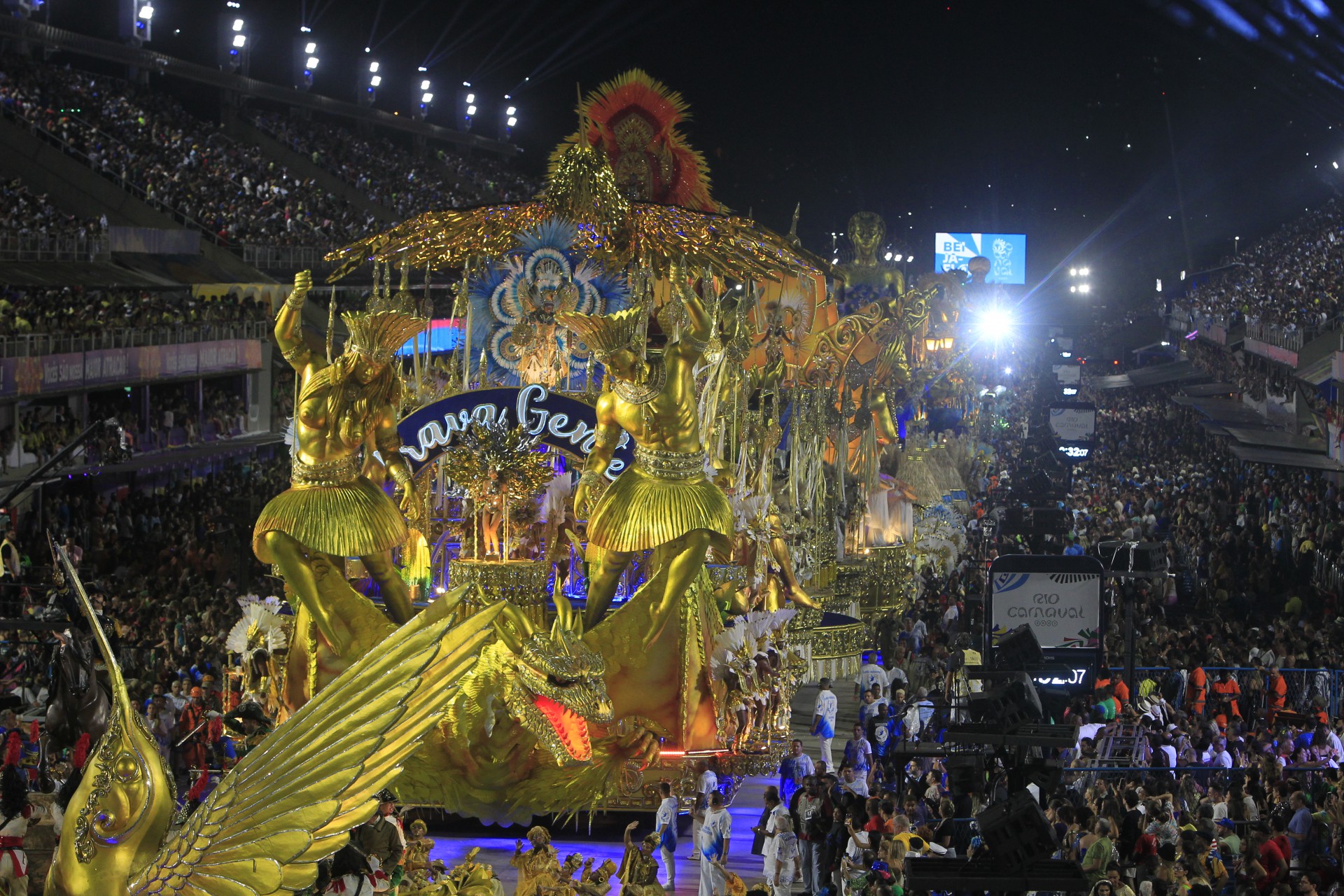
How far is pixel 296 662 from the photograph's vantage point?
13047mm

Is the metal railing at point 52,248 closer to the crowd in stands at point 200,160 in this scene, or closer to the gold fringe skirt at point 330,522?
the crowd in stands at point 200,160

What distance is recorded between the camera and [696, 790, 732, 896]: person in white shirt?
1141 cm

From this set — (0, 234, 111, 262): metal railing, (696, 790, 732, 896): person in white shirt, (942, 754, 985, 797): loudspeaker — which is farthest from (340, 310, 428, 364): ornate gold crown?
(0, 234, 111, 262): metal railing

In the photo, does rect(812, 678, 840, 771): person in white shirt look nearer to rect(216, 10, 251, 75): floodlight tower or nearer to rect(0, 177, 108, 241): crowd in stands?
rect(0, 177, 108, 241): crowd in stands

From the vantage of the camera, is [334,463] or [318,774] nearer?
[318,774]

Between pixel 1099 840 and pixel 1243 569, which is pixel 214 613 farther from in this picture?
pixel 1243 569

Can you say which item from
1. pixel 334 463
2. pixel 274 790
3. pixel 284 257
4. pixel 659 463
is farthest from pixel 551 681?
pixel 284 257

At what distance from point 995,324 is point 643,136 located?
121 ft

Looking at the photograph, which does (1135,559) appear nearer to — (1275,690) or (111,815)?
(1275,690)

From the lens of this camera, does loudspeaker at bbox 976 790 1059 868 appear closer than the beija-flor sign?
Yes

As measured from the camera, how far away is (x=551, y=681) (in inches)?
468

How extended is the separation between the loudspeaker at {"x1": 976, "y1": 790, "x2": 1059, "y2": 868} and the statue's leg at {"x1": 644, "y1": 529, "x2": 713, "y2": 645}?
5.73 metres

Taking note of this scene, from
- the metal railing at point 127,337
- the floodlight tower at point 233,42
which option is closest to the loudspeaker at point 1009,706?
the metal railing at point 127,337

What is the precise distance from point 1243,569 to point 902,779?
13.2 meters
